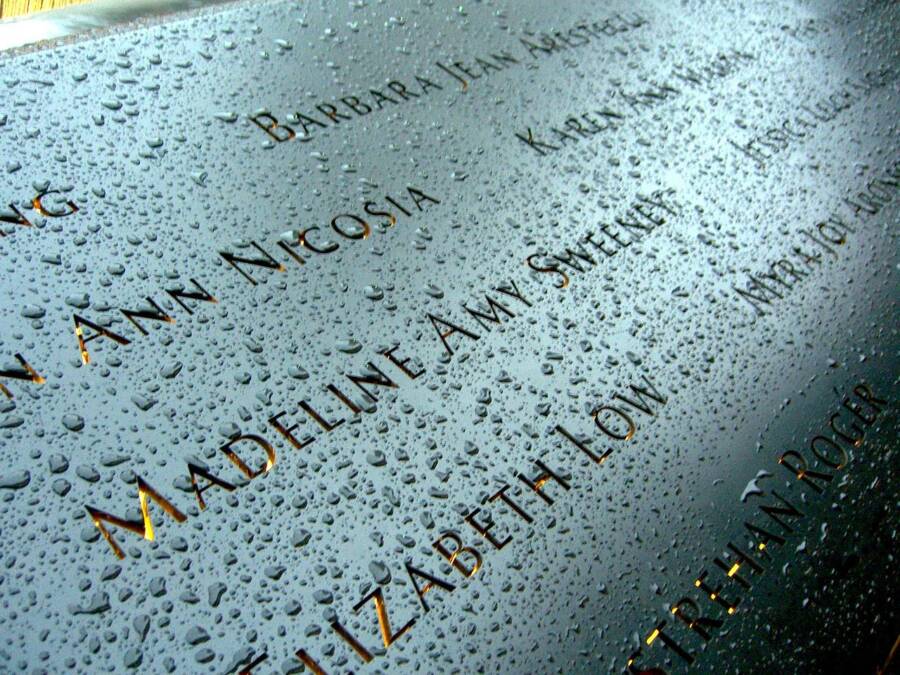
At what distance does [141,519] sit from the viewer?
69 cm

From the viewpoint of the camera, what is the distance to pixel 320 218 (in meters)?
1.01

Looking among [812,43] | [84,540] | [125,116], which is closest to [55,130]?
[125,116]

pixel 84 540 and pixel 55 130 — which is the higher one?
pixel 55 130

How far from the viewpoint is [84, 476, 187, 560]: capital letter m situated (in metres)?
0.68

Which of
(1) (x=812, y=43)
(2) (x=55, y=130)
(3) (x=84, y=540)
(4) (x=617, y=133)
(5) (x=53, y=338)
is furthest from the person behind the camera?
(1) (x=812, y=43)

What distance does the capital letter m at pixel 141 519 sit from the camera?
675 millimetres

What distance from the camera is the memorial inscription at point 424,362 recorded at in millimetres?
693

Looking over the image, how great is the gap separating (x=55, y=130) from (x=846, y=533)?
105 centimetres

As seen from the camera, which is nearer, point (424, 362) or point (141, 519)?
point (141, 519)

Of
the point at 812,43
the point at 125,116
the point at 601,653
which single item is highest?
the point at 812,43

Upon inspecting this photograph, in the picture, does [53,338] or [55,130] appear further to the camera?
[55,130]

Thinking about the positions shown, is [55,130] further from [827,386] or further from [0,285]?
[827,386]

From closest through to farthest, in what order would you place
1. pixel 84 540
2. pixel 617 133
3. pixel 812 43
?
pixel 84 540, pixel 617 133, pixel 812 43

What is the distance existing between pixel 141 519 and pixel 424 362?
1.12 ft
